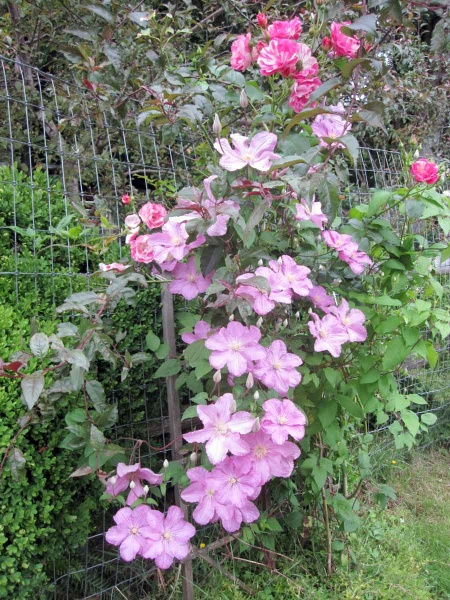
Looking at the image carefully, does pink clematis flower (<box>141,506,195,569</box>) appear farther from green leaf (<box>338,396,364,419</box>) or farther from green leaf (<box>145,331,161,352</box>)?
green leaf (<box>338,396,364,419</box>)

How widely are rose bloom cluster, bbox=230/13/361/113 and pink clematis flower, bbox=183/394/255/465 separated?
28.6 inches

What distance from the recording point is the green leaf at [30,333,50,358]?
1.17 metres

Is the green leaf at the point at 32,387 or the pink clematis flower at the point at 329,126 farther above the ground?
the pink clematis flower at the point at 329,126

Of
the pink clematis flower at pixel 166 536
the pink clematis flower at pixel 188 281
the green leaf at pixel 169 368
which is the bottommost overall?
the pink clematis flower at pixel 166 536

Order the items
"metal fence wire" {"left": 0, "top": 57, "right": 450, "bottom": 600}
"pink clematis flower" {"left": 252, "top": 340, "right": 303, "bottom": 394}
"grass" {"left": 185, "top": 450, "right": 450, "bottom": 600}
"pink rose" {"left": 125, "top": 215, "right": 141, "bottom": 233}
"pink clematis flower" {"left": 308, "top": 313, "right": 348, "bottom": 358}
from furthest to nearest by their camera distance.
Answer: "grass" {"left": 185, "top": 450, "right": 450, "bottom": 600}
"metal fence wire" {"left": 0, "top": 57, "right": 450, "bottom": 600}
"pink rose" {"left": 125, "top": 215, "right": 141, "bottom": 233}
"pink clematis flower" {"left": 308, "top": 313, "right": 348, "bottom": 358}
"pink clematis flower" {"left": 252, "top": 340, "right": 303, "bottom": 394}

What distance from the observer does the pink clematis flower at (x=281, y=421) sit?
1.12 meters

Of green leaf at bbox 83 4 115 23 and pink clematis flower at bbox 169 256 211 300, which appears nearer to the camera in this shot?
pink clematis flower at bbox 169 256 211 300

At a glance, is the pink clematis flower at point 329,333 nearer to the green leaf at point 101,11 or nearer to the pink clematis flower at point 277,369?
the pink clematis flower at point 277,369

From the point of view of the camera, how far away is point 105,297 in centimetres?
132

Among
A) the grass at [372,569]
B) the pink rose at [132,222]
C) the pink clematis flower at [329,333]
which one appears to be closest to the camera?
the pink clematis flower at [329,333]

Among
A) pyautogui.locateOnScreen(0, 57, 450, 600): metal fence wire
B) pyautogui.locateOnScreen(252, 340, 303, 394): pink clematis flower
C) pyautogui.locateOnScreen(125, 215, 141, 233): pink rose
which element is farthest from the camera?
pyautogui.locateOnScreen(0, 57, 450, 600): metal fence wire

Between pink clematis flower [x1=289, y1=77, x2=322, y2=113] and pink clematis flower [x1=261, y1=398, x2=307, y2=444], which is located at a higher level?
pink clematis flower [x1=289, y1=77, x2=322, y2=113]

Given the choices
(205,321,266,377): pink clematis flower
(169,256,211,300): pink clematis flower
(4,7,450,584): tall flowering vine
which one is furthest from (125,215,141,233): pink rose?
(205,321,266,377): pink clematis flower

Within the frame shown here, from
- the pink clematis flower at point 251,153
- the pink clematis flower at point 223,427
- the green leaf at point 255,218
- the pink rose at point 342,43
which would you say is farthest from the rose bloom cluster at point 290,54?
the pink clematis flower at point 223,427
